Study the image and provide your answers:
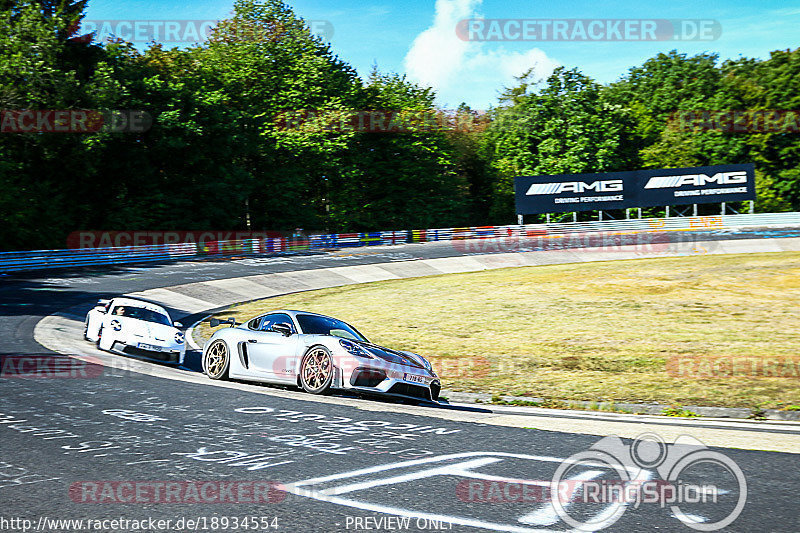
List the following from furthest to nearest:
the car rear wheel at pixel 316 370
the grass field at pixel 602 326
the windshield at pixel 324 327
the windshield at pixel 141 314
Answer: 1. the windshield at pixel 141 314
2. the grass field at pixel 602 326
3. the windshield at pixel 324 327
4. the car rear wheel at pixel 316 370

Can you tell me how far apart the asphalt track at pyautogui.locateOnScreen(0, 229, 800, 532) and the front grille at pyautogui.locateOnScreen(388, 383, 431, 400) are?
1.92ft

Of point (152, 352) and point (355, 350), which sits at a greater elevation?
point (355, 350)

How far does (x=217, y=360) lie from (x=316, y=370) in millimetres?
2743

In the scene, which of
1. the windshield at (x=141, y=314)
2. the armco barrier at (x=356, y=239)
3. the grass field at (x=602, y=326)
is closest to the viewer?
the grass field at (x=602, y=326)

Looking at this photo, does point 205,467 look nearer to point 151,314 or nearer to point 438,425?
point 438,425

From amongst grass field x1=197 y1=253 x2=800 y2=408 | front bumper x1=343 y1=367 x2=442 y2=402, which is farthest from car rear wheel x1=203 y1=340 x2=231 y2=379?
grass field x1=197 y1=253 x2=800 y2=408

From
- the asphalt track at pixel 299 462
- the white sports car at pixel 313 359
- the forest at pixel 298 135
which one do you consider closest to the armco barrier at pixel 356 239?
the forest at pixel 298 135

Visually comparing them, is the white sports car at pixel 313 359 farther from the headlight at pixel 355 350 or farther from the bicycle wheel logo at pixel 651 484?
the bicycle wheel logo at pixel 651 484

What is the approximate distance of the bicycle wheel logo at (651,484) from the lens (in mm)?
5338

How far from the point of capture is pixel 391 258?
42.3 metres

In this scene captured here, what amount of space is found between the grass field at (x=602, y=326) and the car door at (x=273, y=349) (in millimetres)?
3325

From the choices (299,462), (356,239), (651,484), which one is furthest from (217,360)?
(356,239)

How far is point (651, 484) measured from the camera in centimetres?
618

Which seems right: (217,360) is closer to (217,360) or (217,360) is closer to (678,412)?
(217,360)
